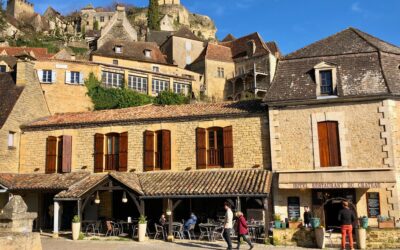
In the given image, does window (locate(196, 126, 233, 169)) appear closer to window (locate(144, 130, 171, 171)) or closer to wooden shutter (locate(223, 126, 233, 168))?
wooden shutter (locate(223, 126, 233, 168))

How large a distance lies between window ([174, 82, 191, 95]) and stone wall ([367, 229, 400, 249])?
29.9 metres

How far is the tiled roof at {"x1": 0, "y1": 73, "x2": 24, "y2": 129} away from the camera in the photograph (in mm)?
20584

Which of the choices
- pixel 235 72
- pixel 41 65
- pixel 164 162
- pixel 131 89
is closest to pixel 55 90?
pixel 41 65

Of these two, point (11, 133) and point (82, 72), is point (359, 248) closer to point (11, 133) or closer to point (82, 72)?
point (11, 133)

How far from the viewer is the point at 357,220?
14.1m

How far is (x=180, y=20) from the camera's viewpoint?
82625mm

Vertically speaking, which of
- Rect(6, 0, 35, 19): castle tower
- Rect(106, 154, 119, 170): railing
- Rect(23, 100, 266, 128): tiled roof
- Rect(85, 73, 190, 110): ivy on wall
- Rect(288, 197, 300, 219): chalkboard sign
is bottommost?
Rect(288, 197, 300, 219): chalkboard sign

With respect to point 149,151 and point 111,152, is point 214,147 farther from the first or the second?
point 111,152

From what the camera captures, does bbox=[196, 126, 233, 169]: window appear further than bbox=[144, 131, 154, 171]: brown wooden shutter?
No

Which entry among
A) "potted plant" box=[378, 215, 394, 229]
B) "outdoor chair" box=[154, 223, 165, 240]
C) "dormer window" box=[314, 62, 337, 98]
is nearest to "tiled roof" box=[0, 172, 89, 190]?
"outdoor chair" box=[154, 223, 165, 240]

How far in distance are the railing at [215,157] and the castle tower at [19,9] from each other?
66300 mm

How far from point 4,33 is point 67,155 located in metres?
46.0

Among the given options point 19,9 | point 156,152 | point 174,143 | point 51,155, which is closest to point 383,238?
point 174,143

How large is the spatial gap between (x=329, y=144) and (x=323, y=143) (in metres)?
0.23
